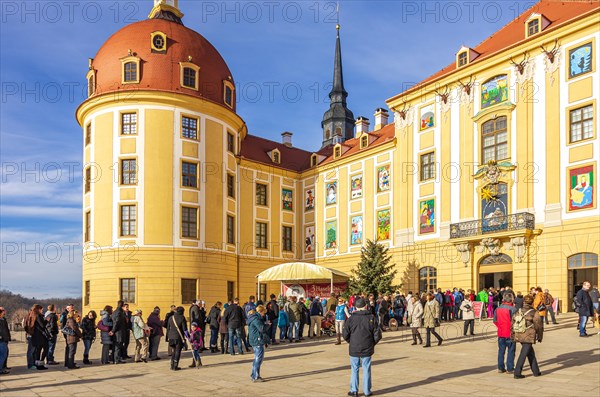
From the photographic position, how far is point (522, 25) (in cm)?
3594

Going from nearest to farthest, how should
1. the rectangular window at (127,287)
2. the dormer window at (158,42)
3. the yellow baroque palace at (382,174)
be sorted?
the yellow baroque palace at (382,174) → the rectangular window at (127,287) → the dormer window at (158,42)

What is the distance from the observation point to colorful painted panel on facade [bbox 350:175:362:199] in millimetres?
44269

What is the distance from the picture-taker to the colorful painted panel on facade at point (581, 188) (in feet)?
95.8

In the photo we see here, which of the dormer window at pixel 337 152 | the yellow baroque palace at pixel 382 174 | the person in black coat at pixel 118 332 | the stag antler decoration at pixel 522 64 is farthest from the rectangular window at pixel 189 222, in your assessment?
the stag antler decoration at pixel 522 64

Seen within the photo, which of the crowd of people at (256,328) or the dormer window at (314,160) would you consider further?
the dormer window at (314,160)

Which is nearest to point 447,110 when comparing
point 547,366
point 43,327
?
point 547,366

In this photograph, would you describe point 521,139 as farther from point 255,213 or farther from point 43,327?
point 43,327

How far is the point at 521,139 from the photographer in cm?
3262

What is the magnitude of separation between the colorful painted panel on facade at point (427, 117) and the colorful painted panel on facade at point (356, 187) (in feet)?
23.8

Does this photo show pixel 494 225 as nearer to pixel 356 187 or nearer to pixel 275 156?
pixel 356 187

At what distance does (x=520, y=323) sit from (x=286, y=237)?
36.2 metres

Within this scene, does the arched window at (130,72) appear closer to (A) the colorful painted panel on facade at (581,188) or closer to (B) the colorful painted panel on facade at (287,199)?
(B) the colorful painted panel on facade at (287,199)

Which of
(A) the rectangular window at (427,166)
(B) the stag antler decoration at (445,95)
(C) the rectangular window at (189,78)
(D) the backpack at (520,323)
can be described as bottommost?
(D) the backpack at (520,323)

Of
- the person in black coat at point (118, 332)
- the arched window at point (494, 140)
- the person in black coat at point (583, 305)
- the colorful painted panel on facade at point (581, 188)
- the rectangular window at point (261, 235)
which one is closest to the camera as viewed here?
the person in black coat at point (118, 332)
